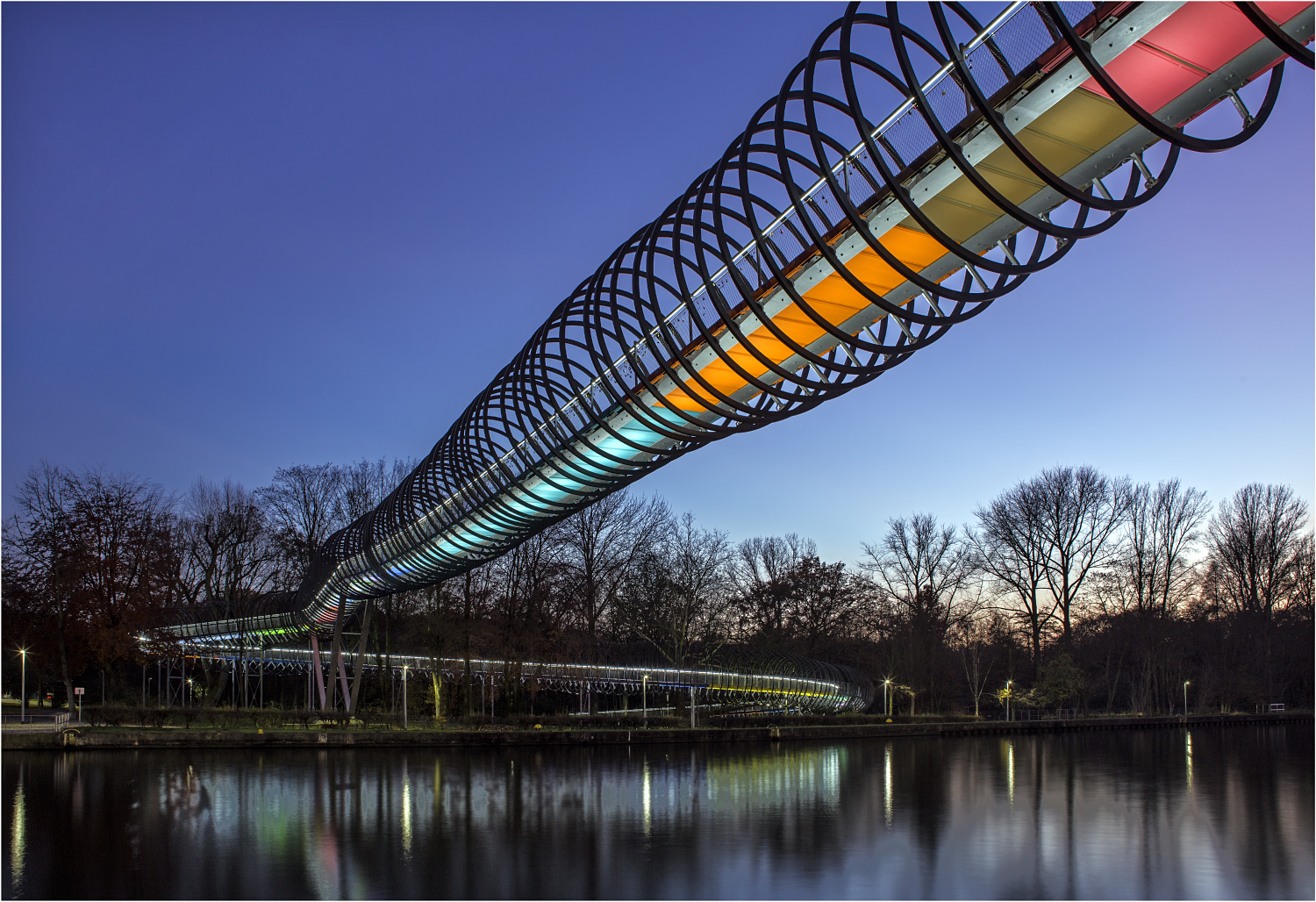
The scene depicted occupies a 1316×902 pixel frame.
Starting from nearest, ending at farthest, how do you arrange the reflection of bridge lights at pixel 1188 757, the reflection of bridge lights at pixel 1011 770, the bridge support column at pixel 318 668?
the reflection of bridge lights at pixel 1011 770 → the reflection of bridge lights at pixel 1188 757 → the bridge support column at pixel 318 668

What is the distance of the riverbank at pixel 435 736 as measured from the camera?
3069 cm

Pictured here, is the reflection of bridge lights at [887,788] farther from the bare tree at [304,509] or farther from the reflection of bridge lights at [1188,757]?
the bare tree at [304,509]

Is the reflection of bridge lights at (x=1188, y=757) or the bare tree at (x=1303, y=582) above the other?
the bare tree at (x=1303, y=582)

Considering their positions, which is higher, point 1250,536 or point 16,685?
point 1250,536

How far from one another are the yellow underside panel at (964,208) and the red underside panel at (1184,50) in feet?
0.83

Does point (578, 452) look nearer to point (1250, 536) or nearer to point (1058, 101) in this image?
point (1058, 101)

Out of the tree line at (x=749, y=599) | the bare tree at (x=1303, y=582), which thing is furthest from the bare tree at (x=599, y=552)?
the bare tree at (x=1303, y=582)

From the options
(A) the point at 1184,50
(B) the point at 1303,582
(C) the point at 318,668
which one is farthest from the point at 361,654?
(B) the point at 1303,582

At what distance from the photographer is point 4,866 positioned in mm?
13086

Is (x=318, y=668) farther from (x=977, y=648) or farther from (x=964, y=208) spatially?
(x=977, y=648)

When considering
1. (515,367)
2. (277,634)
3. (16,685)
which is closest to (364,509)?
(277,634)

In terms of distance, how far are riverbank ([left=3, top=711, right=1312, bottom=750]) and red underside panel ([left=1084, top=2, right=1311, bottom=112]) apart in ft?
103

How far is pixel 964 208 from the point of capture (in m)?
9.45

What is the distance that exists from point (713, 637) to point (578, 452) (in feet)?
151
